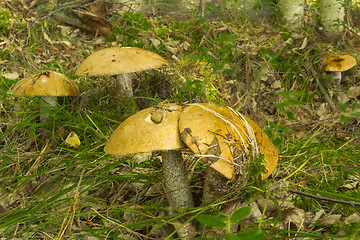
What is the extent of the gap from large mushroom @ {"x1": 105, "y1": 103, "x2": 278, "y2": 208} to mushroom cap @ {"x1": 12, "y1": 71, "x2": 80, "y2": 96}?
143cm

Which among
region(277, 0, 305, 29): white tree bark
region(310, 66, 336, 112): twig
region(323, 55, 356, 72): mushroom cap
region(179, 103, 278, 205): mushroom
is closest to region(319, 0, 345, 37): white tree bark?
region(277, 0, 305, 29): white tree bark

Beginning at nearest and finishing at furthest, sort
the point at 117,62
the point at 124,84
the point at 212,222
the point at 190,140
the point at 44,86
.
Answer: the point at 212,222
the point at 190,140
the point at 117,62
the point at 44,86
the point at 124,84

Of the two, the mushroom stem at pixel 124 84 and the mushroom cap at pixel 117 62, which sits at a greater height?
the mushroom cap at pixel 117 62

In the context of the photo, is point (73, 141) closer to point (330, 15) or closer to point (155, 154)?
point (155, 154)

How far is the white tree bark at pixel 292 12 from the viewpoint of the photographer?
5434 mm

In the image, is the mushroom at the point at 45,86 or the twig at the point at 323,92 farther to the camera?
the twig at the point at 323,92

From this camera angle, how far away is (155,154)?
2.47 metres

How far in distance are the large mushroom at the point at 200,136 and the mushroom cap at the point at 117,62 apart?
2.72 ft

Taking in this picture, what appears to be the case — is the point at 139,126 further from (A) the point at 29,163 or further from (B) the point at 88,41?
(B) the point at 88,41

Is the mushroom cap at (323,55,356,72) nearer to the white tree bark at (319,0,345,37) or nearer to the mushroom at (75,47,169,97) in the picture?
the white tree bark at (319,0,345,37)

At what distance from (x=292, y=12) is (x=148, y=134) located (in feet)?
17.7

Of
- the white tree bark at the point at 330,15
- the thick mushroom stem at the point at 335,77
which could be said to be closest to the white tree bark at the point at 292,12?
the white tree bark at the point at 330,15

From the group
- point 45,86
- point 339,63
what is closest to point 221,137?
point 45,86

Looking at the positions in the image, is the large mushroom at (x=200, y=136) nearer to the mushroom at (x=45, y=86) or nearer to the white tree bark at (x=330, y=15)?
the mushroom at (x=45, y=86)
